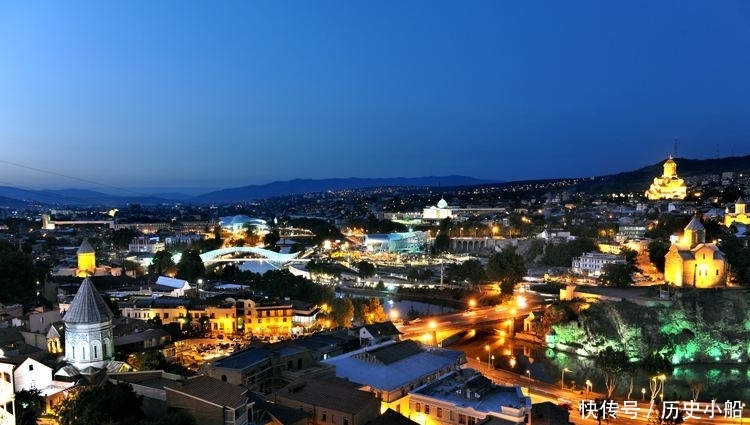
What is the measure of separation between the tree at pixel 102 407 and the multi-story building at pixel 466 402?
5850mm

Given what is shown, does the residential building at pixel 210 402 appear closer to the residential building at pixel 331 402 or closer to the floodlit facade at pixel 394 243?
the residential building at pixel 331 402

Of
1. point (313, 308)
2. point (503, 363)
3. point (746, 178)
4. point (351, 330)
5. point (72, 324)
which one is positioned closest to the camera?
point (72, 324)

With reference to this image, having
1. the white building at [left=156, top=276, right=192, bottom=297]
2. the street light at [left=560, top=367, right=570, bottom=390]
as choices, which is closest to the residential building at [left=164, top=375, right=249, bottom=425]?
the street light at [left=560, top=367, right=570, bottom=390]

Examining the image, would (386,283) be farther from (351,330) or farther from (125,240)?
(125,240)

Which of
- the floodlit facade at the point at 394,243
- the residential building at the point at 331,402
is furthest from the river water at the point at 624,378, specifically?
the floodlit facade at the point at 394,243

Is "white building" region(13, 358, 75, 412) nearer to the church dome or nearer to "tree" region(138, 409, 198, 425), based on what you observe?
the church dome

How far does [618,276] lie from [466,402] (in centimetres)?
1977

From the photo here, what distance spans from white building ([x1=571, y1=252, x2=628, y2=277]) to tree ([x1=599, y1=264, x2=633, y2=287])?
15.5 feet

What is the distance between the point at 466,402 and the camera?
43.3 feet

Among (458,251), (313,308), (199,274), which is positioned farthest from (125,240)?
(313,308)

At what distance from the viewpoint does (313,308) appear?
23641 mm

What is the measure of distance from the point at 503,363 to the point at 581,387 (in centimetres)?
317

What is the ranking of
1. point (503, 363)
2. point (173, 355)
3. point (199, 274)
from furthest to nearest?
1. point (199, 274)
2. point (503, 363)
3. point (173, 355)

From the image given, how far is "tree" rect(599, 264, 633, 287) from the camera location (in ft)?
98.5
